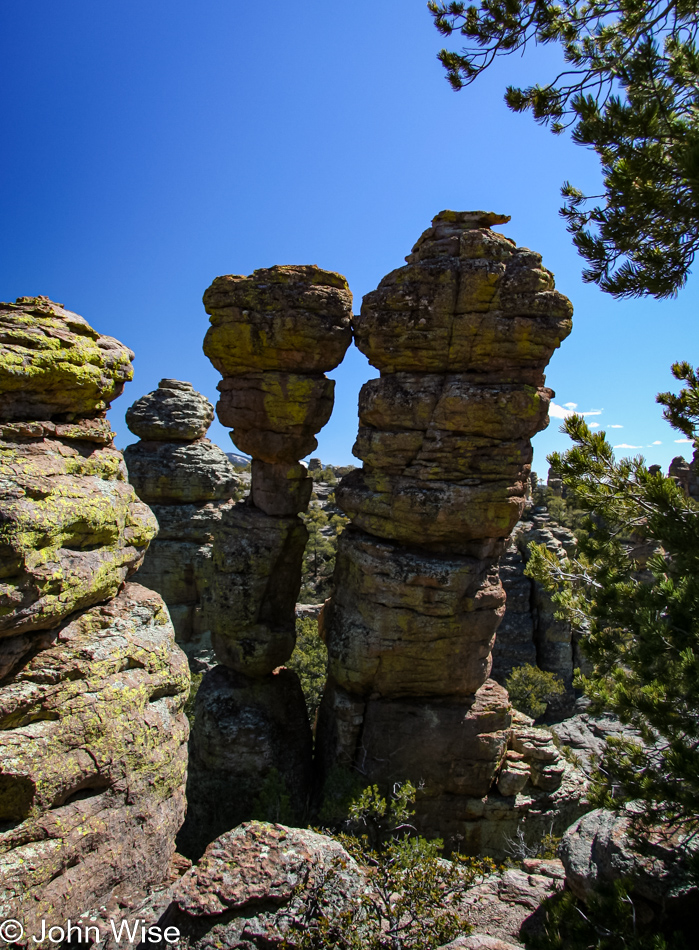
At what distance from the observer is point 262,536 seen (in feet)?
54.1

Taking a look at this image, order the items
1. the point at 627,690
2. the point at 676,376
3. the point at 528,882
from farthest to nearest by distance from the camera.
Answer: the point at 528,882 → the point at 627,690 → the point at 676,376

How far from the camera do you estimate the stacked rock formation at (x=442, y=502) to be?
44.8 feet

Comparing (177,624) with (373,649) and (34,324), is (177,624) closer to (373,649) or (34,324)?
(373,649)

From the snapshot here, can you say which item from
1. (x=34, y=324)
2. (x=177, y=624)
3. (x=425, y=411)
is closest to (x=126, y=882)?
(x=34, y=324)

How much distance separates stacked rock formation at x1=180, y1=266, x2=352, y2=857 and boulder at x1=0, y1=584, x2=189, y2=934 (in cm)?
944

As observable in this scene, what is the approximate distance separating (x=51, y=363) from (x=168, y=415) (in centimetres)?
1893

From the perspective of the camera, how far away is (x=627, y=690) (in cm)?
795

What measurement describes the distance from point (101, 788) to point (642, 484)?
723cm

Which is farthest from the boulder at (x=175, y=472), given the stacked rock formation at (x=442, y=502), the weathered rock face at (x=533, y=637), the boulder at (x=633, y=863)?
the boulder at (x=633, y=863)

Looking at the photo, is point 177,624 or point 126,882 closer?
point 126,882

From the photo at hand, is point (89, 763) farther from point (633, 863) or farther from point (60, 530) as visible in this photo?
point (633, 863)

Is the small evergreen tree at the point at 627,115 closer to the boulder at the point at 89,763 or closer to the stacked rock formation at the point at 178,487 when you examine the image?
the boulder at the point at 89,763

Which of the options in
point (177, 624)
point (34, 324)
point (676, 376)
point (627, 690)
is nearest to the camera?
point (34, 324)

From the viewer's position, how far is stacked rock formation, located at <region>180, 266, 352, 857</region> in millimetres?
15344
